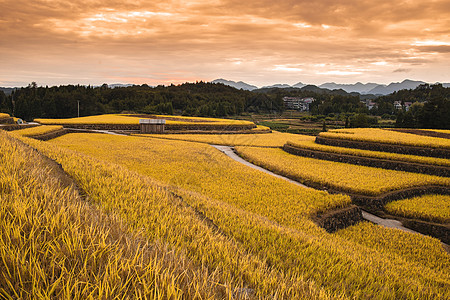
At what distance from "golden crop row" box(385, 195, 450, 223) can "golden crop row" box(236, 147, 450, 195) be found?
0.76 metres

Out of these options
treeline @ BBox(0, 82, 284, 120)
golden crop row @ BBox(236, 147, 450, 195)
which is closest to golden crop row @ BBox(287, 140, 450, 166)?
golden crop row @ BBox(236, 147, 450, 195)

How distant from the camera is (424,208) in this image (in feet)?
32.0

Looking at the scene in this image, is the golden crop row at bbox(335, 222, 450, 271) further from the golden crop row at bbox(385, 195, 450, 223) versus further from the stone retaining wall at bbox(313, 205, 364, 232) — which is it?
the golden crop row at bbox(385, 195, 450, 223)

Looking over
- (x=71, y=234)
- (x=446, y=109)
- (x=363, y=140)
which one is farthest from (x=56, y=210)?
(x=446, y=109)

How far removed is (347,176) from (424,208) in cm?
355

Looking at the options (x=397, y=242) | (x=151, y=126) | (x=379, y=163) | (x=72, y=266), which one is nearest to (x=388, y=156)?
(x=379, y=163)

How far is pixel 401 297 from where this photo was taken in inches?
155

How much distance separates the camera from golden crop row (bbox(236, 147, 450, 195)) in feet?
37.1

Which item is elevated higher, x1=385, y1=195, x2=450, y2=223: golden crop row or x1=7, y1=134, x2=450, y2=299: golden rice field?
x1=7, y1=134, x2=450, y2=299: golden rice field

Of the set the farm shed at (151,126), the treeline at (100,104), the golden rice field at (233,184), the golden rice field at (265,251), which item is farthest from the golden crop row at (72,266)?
the treeline at (100,104)

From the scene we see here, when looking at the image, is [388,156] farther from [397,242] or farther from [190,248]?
[190,248]

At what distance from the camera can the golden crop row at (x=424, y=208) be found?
898 cm

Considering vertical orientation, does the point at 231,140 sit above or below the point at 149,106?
below

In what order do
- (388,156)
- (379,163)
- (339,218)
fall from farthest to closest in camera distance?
1. (388,156)
2. (379,163)
3. (339,218)
